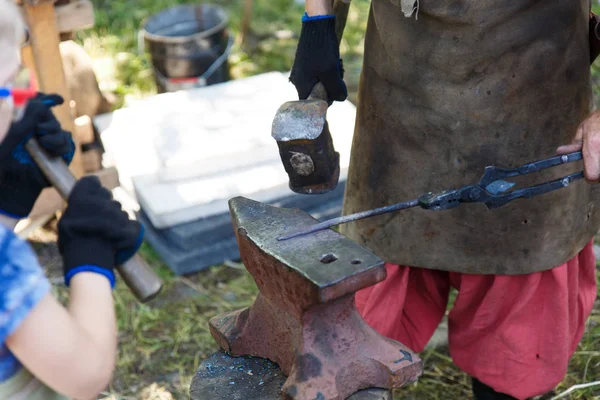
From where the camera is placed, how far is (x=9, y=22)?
51.4 inches

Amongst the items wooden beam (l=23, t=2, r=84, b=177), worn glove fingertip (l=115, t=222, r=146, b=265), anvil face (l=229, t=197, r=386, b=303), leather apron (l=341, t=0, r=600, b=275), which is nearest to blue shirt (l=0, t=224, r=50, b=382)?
worn glove fingertip (l=115, t=222, r=146, b=265)

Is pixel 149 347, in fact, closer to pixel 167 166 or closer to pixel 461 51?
A: pixel 167 166

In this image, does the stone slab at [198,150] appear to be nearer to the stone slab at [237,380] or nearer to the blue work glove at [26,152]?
the blue work glove at [26,152]

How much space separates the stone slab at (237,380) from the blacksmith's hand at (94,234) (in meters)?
0.43

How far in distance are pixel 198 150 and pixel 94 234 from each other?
2.46 meters

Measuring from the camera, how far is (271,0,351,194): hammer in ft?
6.34

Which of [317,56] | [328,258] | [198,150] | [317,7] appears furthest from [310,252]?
[198,150]

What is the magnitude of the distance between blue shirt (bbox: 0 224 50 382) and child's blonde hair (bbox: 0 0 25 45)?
1.10ft

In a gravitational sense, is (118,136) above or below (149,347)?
above

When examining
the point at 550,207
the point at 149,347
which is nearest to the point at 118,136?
the point at 149,347

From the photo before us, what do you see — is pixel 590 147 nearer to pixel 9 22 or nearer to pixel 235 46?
pixel 9 22

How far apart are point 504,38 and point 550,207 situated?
1.76 feet

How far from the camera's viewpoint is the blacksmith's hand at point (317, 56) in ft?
7.25

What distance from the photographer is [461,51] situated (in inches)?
80.8
